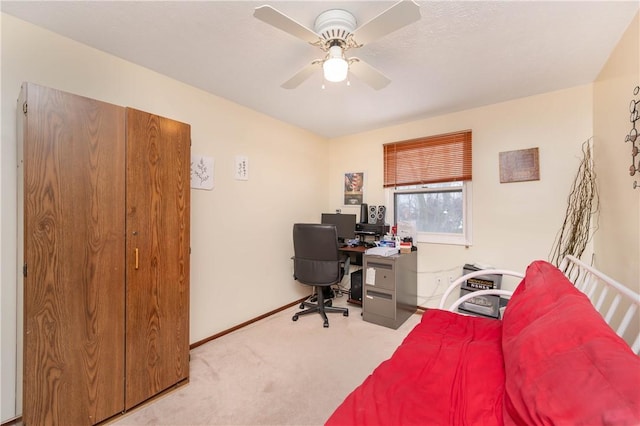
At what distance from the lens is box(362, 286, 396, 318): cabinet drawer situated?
2834 mm

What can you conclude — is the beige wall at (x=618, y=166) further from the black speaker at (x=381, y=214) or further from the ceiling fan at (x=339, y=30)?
the black speaker at (x=381, y=214)

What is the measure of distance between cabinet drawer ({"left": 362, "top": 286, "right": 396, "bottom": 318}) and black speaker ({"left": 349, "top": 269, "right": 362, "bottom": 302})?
1.37 feet

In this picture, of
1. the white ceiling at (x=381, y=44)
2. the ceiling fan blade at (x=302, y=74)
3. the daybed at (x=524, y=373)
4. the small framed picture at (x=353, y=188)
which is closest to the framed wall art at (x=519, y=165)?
the white ceiling at (x=381, y=44)

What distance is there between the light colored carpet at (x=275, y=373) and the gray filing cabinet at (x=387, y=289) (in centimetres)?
11

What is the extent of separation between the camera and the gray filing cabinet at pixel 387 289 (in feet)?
9.25

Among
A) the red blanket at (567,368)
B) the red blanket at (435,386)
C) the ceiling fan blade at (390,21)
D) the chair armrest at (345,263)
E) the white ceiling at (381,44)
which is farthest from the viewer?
the chair armrest at (345,263)

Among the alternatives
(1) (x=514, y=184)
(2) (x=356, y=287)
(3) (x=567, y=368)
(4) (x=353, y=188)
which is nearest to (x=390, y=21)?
(3) (x=567, y=368)

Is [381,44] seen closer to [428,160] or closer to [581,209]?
[428,160]

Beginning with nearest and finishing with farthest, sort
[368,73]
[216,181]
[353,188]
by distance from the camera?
[368,73] < [216,181] < [353,188]

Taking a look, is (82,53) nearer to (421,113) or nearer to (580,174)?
(421,113)

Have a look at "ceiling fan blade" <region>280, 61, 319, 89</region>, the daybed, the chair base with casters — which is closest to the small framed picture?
the chair base with casters

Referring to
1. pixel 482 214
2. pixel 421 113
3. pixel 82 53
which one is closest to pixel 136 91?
pixel 82 53

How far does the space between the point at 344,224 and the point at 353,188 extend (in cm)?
61

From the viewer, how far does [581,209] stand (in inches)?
91.8
